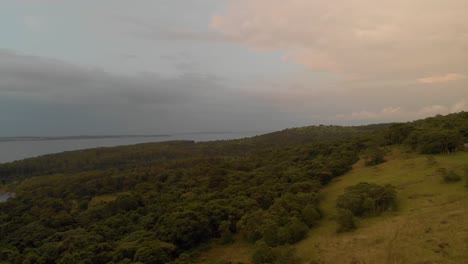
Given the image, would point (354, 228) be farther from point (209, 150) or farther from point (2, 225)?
point (209, 150)

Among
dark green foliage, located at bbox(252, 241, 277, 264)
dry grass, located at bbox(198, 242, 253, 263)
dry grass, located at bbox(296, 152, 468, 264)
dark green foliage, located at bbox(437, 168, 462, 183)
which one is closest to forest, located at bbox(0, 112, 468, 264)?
dark green foliage, located at bbox(252, 241, 277, 264)

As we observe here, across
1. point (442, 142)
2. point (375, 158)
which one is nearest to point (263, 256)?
point (375, 158)

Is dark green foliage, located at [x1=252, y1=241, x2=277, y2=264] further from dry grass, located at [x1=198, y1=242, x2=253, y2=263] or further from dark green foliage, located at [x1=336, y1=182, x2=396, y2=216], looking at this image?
dark green foliage, located at [x1=336, y1=182, x2=396, y2=216]

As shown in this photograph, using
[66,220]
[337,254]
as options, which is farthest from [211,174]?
[337,254]

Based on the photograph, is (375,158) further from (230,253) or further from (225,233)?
(230,253)

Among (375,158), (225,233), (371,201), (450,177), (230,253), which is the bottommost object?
(230,253)

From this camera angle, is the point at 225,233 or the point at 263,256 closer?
the point at 263,256
